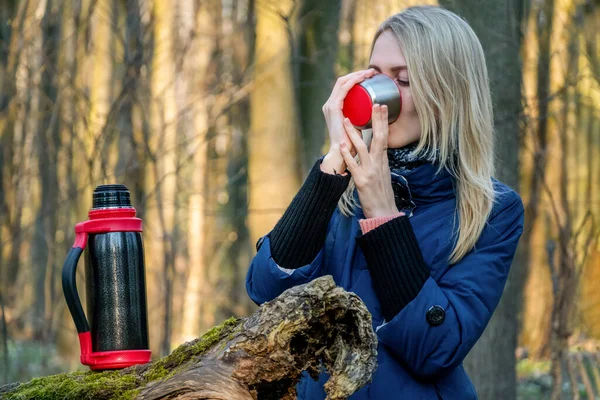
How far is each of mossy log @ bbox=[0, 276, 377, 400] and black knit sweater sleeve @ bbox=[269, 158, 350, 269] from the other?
0.48 m

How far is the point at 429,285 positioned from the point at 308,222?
0.44m

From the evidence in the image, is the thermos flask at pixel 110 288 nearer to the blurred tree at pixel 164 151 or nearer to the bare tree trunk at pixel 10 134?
the blurred tree at pixel 164 151

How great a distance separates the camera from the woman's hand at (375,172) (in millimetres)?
2781

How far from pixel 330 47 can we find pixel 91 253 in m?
6.73

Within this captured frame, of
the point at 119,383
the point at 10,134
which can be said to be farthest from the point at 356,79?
the point at 10,134

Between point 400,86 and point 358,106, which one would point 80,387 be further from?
point 400,86

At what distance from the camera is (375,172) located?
2.79m

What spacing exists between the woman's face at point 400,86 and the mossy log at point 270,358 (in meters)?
0.81

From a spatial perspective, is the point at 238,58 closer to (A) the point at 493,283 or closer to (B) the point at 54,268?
(B) the point at 54,268

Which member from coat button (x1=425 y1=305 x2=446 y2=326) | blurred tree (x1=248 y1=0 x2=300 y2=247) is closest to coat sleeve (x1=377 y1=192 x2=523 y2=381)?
coat button (x1=425 y1=305 x2=446 y2=326)

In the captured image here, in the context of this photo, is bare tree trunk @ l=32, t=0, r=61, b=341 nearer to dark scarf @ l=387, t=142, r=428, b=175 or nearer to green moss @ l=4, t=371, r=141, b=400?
dark scarf @ l=387, t=142, r=428, b=175

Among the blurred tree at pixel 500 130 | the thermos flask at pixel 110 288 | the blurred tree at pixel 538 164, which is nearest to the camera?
the thermos flask at pixel 110 288

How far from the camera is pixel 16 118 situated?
8711 millimetres

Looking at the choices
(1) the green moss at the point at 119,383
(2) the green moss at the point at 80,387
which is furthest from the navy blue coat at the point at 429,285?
(2) the green moss at the point at 80,387
